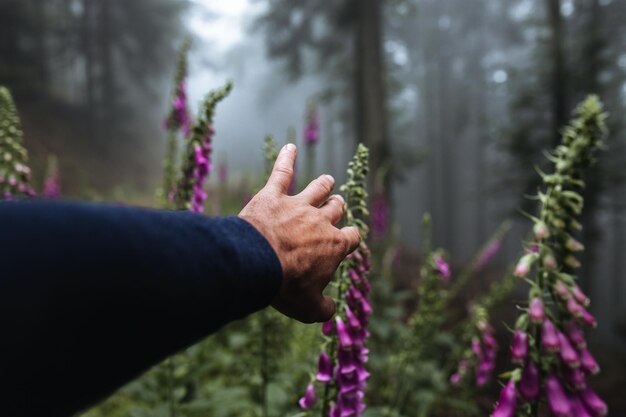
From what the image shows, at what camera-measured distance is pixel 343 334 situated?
1474 millimetres

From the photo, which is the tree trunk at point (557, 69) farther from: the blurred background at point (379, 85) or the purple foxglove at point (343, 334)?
the purple foxglove at point (343, 334)

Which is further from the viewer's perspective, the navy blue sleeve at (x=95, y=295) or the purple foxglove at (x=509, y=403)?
the purple foxglove at (x=509, y=403)

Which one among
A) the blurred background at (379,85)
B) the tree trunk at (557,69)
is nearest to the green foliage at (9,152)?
the blurred background at (379,85)

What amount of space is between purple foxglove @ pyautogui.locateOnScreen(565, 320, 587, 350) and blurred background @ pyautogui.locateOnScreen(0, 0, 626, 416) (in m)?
1.85

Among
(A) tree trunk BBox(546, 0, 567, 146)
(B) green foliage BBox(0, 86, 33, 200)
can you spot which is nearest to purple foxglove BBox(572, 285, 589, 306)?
(B) green foliage BBox(0, 86, 33, 200)

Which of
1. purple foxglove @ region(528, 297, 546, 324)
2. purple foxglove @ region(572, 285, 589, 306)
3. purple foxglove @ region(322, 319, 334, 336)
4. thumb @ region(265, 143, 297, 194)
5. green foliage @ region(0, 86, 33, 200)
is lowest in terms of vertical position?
purple foxglove @ region(322, 319, 334, 336)

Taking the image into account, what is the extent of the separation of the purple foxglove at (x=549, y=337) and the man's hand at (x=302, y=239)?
585 millimetres

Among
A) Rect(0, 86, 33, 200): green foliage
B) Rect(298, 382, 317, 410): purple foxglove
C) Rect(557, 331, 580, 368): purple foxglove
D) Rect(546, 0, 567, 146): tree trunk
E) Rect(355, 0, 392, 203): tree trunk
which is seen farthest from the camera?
Rect(355, 0, 392, 203): tree trunk

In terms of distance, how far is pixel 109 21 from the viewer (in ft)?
54.2

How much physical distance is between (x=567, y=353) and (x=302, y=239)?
73 centimetres

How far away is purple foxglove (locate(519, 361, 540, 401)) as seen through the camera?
3.36ft

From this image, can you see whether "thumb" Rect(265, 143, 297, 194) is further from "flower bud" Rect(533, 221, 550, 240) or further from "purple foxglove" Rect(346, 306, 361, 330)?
"flower bud" Rect(533, 221, 550, 240)

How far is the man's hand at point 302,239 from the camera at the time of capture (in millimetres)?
1161

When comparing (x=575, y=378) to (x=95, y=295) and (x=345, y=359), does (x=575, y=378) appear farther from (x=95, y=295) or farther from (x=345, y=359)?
(x=95, y=295)
